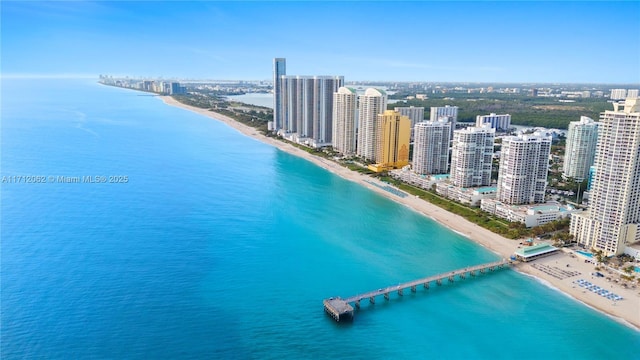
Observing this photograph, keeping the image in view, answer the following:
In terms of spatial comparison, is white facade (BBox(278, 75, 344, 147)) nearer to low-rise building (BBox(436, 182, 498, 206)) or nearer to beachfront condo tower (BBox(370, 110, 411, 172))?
beachfront condo tower (BBox(370, 110, 411, 172))

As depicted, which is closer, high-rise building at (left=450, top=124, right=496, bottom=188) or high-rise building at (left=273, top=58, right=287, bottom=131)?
high-rise building at (left=450, top=124, right=496, bottom=188)

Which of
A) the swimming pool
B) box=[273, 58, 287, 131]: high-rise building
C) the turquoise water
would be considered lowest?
the turquoise water

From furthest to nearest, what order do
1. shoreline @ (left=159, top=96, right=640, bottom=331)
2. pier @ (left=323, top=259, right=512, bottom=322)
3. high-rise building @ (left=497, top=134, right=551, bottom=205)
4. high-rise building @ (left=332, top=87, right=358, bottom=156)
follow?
high-rise building @ (left=332, top=87, right=358, bottom=156) → high-rise building @ (left=497, top=134, right=551, bottom=205) → shoreline @ (left=159, top=96, right=640, bottom=331) → pier @ (left=323, top=259, right=512, bottom=322)

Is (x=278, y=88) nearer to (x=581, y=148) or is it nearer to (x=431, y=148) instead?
(x=431, y=148)

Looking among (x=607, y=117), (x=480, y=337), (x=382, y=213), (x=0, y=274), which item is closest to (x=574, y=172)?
(x=607, y=117)

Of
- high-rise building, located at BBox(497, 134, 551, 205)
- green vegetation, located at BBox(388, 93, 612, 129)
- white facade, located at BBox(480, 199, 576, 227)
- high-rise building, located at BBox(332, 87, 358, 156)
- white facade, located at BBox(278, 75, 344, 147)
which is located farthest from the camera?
green vegetation, located at BBox(388, 93, 612, 129)

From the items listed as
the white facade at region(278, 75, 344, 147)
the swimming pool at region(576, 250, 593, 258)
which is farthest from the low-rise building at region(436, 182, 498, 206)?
the white facade at region(278, 75, 344, 147)

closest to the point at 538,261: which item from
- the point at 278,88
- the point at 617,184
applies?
the point at 617,184

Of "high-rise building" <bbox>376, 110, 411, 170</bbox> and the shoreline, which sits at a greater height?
"high-rise building" <bbox>376, 110, 411, 170</bbox>
